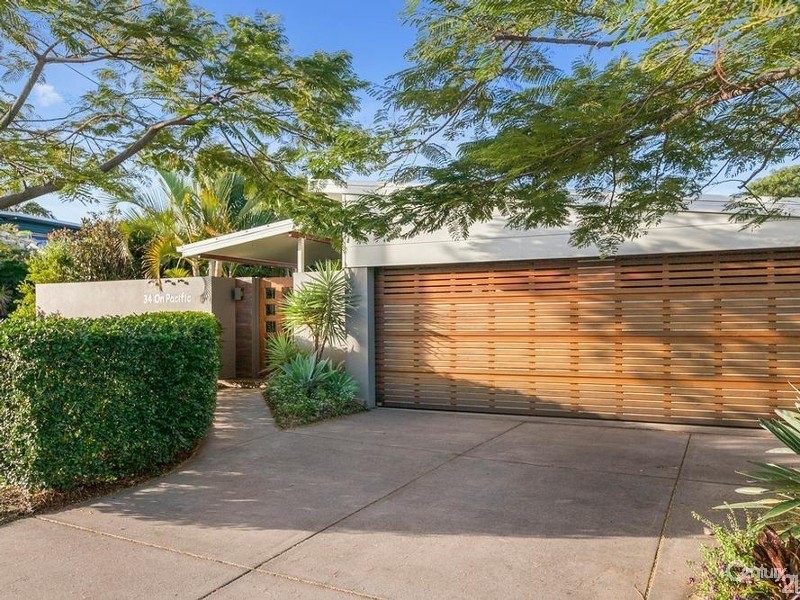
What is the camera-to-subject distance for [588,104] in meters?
3.40

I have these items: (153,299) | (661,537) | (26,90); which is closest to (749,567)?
(661,537)

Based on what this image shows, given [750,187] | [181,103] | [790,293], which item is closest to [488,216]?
[750,187]

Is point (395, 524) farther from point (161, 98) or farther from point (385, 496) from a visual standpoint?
point (161, 98)

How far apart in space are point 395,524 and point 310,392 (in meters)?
4.53

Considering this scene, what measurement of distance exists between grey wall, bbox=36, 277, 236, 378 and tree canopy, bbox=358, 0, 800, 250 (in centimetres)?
670

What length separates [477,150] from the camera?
397cm

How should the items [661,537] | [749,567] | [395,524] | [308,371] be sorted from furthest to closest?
[308,371]
[395,524]
[661,537]
[749,567]

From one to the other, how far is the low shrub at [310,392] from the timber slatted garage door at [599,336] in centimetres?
76

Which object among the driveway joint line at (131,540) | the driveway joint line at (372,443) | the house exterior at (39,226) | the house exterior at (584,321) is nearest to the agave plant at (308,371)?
the house exterior at (584,321)

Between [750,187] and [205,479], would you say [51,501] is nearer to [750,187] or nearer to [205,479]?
[205,479]

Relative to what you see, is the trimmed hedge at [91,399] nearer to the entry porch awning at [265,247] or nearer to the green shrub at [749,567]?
the entry porch awning at [265,247]

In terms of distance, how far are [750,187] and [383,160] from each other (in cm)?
342

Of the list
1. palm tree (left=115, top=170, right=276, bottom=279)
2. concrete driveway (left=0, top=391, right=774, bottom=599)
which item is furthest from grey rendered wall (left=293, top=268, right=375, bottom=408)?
palm tree (left=115, top=170, right=276, bottom=279)

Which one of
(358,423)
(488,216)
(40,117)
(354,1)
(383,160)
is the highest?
(354,1)
